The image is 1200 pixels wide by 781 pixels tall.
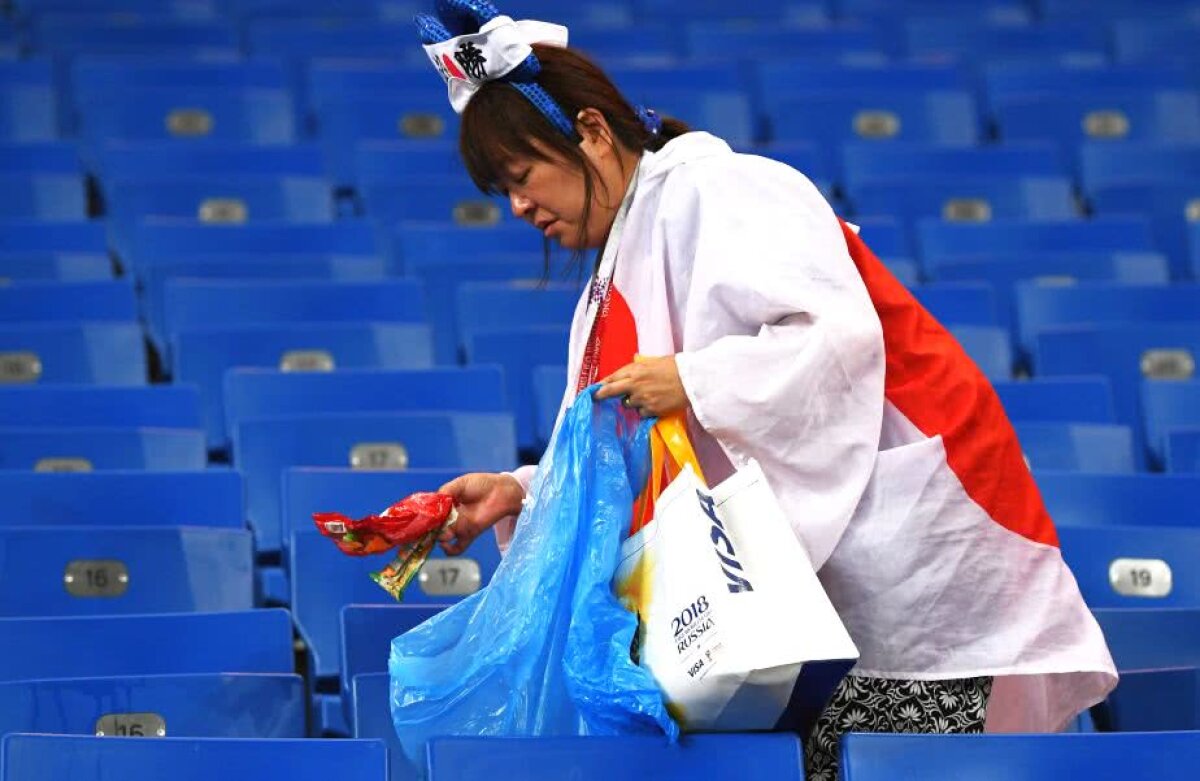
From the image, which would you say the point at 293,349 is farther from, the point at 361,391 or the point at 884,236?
the point at 884,236

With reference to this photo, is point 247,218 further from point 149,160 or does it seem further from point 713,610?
point 713,610

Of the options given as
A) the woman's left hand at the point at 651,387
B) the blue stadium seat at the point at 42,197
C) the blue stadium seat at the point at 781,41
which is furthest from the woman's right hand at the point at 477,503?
the blue stadium seat at the point at 781,41

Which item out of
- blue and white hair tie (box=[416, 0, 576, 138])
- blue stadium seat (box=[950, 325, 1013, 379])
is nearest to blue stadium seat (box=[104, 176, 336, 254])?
blue stadium seat (box=[950, 325, 1013, 379])

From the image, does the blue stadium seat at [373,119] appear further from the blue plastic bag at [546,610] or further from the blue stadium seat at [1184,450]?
the blue plastic bag at [546,610]

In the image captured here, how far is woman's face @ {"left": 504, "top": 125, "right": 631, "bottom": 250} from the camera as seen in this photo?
211cm

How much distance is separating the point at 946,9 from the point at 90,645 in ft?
15.4

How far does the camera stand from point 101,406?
3.53m

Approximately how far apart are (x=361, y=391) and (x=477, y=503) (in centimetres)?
139

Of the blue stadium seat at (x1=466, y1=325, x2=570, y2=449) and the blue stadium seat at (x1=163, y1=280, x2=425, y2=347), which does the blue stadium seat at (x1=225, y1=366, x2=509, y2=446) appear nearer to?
the blue stadium seat at (x1=466, y1=325, x2=570, y2=449)

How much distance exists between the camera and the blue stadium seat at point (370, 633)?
8.05 feet

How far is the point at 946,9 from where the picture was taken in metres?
6.52

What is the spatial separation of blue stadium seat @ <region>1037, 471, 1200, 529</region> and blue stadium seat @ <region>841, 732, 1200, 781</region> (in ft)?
4.03

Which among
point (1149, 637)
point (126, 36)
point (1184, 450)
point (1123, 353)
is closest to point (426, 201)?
point (126, 36)

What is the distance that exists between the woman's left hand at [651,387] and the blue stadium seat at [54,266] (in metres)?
2.46
